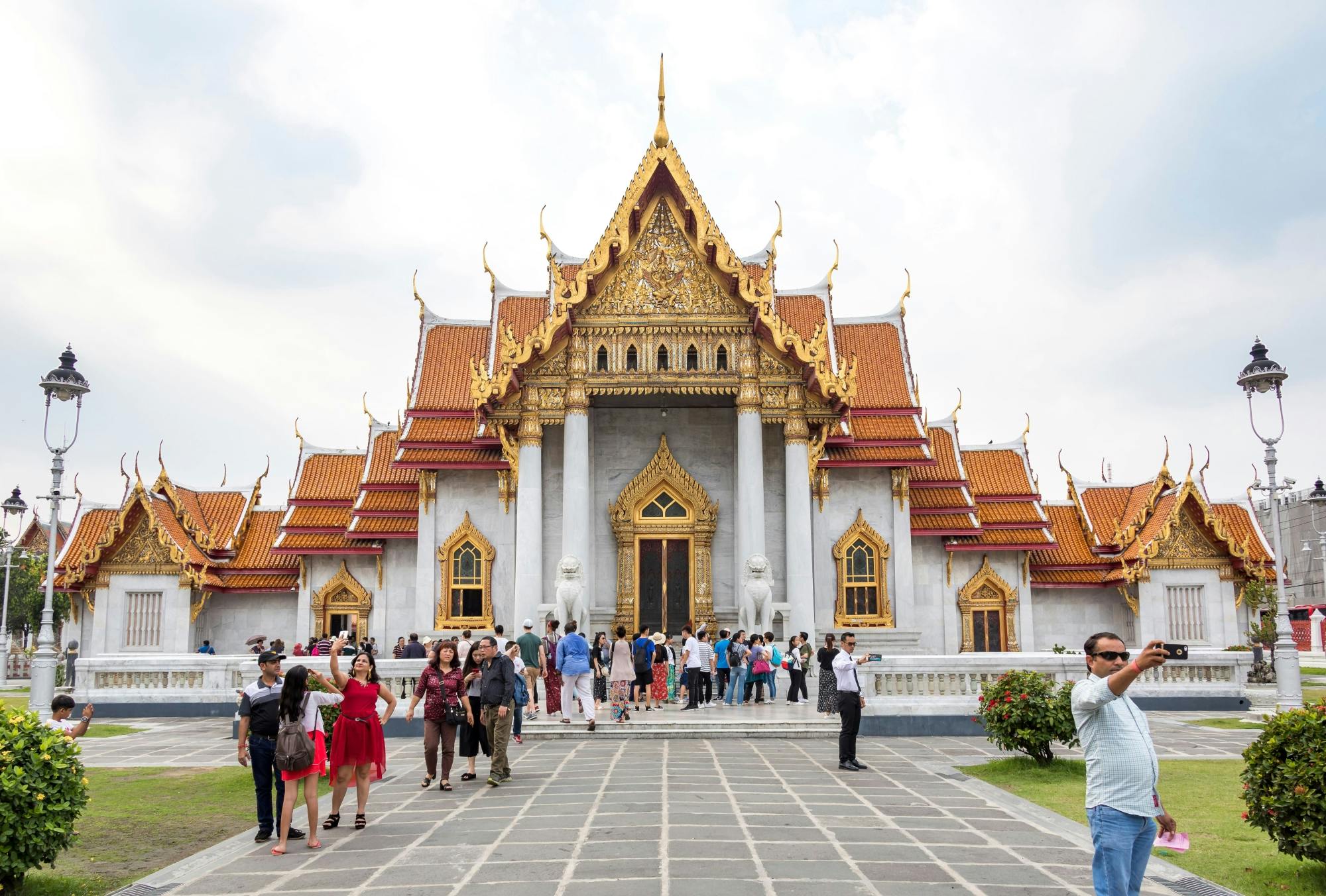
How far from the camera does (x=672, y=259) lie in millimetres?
24219

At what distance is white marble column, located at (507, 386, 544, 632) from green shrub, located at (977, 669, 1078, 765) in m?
11.8

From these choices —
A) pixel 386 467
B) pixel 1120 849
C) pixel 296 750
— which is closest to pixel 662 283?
pixel 386 467

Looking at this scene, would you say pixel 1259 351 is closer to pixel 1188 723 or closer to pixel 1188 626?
pixel 1188 723

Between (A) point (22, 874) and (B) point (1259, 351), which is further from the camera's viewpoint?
(B) point (1259, 351)

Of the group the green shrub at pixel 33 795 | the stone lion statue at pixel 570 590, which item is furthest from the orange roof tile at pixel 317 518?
the green shrub at pixel 33 795

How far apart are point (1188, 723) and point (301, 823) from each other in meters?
14.1

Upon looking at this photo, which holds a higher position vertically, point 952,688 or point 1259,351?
point 1259,351

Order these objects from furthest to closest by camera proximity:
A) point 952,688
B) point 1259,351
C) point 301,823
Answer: point 1259,351 → point 952,688 → point 301,823

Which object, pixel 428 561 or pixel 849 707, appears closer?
pixel 849 707

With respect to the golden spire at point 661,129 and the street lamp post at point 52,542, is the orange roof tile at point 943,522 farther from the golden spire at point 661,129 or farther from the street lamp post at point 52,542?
the street lamp post at point 52,542

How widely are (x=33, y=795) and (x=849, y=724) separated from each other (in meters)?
8.35

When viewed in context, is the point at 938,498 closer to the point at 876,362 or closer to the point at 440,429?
the point at 876,362

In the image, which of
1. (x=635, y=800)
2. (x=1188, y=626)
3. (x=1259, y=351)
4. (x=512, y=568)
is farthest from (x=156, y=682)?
(x=1188, y=626)

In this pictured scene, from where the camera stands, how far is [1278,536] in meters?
20.1
